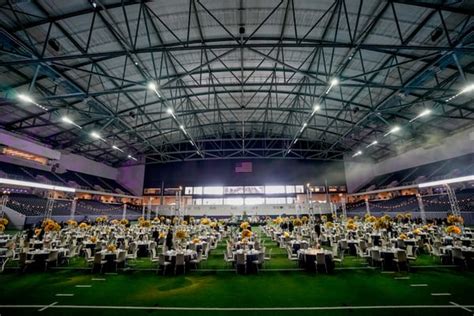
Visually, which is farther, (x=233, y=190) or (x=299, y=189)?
(x=233, y=190)

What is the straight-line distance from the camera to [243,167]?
32719 millimetres

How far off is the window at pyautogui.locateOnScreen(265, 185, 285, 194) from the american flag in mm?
3843

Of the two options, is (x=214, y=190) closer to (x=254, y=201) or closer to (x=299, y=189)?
(x=254, y=201)

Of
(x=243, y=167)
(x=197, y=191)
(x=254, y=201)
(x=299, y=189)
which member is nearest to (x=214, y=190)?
(x=197, y=191)

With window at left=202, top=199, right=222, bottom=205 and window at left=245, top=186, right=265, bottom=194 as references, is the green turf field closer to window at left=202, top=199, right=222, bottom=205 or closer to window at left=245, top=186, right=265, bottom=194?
window at left=245, top=186, right=265, bottom=194

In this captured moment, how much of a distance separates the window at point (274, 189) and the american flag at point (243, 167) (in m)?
3.84

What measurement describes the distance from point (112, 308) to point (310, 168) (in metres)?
31.4

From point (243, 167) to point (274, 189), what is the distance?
576 cm

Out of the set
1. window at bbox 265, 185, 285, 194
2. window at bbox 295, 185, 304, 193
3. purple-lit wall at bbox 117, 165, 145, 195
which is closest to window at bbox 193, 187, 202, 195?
purple-lit wall at bbox 117, 165, 145, 195

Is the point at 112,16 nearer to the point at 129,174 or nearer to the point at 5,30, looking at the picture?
the point at 5,30

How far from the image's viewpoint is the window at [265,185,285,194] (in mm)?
32562

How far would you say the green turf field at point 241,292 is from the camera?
4824 mm

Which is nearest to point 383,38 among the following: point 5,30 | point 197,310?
point 197,310

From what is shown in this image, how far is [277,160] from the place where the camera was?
33.0 meters
